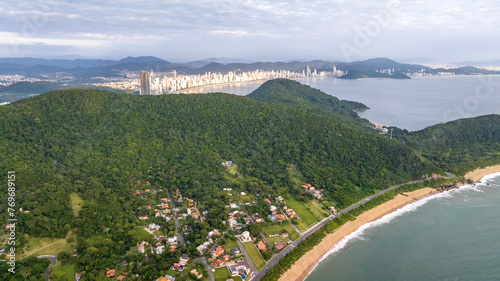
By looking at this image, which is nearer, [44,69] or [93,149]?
[93,149]

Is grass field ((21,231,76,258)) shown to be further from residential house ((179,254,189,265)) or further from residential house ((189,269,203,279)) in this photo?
residential house ((189,269,203,279))

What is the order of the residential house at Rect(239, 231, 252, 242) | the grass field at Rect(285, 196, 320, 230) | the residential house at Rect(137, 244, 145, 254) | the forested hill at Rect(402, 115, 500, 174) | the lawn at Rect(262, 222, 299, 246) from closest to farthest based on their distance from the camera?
the residential house at Rect(137, 244, 145, 254) < the residential house at Rect(239, 231, 252, 242) < the lawn at Rect(262, 222, 299, 246) < the grass field at Rect(285, 196, 320, 230) < the forested hill at Rect(402, 115, 500, 174)

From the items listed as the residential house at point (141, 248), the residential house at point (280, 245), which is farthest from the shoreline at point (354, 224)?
the residential house at point (141, 248)

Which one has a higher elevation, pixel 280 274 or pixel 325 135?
pixel 325 135

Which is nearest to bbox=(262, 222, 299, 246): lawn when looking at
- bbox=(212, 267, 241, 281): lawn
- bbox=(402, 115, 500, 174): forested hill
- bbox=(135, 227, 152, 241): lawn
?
bbox=(212, 267, 241, 281): lawn

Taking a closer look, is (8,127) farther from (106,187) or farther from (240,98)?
(240,98)

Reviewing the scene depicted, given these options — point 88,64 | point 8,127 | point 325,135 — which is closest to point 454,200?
point 325,135
